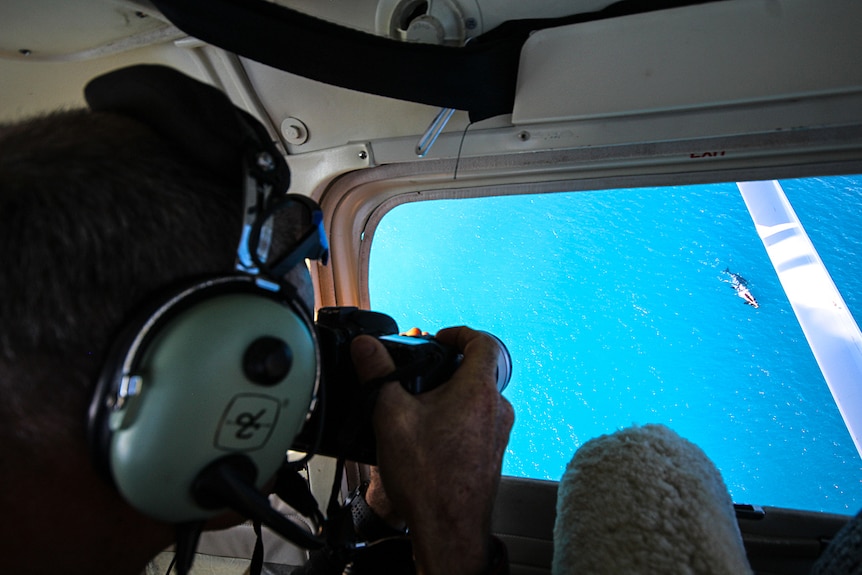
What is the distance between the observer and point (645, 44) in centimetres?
86

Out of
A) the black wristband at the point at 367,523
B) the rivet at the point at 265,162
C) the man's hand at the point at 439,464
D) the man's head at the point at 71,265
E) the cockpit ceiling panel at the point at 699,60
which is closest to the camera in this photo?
the man's head at the point at 71,265

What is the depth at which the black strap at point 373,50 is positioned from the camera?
33.7 inches

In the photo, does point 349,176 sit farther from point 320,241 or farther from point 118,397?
point 118,397

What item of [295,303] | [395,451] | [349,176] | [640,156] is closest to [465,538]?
[395,451]

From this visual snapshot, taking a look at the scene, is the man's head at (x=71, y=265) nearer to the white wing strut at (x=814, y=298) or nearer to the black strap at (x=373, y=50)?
the black strap at (x=373, y=50)

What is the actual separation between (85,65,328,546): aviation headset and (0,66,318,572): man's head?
0.03 metres

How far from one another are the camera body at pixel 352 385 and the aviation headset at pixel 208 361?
0.41ft

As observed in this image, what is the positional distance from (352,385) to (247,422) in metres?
0.23

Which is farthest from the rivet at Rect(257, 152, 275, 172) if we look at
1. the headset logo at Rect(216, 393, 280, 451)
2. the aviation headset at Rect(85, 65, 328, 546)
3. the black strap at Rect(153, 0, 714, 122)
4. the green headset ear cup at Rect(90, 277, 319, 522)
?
the black strap at Rect(153, 0, 714, 122)

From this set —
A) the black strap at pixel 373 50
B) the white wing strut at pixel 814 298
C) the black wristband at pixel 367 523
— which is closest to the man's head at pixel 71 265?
the black strap at pixel 373 50

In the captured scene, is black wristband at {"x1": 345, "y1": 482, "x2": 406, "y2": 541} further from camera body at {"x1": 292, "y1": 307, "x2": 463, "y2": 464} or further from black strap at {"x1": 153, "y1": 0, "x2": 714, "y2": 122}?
black strap at {"x1": 153, "y1": 0, "x2": 714, "y2": 122}

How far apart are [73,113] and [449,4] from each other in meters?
0.67

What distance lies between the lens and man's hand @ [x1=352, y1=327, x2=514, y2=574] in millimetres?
661

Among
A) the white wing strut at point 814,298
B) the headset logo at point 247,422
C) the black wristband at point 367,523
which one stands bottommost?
the headset logo at point 247,422
